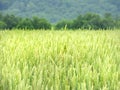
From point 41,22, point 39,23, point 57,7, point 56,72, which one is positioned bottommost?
point 57,7

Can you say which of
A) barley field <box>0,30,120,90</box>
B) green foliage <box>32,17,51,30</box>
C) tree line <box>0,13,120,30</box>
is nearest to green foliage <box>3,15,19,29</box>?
tree line <box>0,13,120,30</box>

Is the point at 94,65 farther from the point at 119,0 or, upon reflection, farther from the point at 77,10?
the point at 119,0

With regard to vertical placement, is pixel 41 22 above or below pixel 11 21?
above

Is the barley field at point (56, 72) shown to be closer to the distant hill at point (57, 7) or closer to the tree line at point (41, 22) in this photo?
the tree line at point (41, 22)

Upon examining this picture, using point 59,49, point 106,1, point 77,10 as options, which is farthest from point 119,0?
point 59,49

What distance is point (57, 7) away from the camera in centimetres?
11388

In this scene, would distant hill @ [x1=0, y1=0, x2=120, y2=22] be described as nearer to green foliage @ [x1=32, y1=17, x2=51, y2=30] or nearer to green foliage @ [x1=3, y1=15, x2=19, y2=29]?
green foliage @ [x1=3, y1=15, x2=19, y2=29]

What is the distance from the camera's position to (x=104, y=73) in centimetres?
246

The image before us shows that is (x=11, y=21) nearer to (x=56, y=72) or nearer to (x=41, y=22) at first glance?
(x=41, y=22)

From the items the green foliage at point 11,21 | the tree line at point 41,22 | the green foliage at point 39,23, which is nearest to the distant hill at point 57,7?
the tree line at point 41,22

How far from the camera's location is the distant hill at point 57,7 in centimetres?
10894

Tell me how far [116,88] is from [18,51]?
159 centimetres

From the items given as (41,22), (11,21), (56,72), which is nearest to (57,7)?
(11,21)

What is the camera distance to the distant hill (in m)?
109
